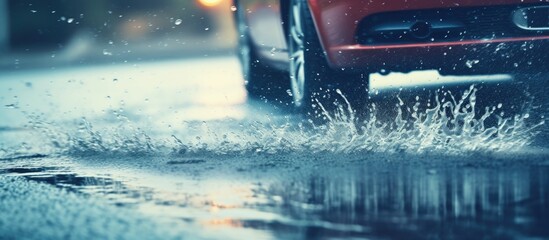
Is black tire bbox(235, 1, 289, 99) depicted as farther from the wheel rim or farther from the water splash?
the water splash

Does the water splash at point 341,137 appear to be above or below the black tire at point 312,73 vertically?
below

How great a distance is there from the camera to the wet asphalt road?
4.20 meters

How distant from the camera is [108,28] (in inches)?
1406

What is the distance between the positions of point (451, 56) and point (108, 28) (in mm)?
29884

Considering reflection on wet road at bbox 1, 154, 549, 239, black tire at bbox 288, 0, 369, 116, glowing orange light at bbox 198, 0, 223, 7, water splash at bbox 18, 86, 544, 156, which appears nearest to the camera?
reflection on wet road at bbox 1, 154, 549, 239

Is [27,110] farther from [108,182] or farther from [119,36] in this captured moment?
[119,36]

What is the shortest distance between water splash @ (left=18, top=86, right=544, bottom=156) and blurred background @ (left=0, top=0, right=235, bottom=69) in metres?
17.0

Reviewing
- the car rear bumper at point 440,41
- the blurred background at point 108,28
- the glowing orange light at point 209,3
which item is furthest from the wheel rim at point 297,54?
the glowing orange light at point 209,3

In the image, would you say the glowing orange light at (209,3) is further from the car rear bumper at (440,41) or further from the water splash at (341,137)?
the car rear bumper at (440,41)

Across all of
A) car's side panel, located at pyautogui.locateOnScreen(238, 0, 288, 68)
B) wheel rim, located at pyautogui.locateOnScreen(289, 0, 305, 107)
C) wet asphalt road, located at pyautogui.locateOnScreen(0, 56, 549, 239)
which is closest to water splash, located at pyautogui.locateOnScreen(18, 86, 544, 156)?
wet asphalt road, located at pyautogui.locateOnScreen(0, 56, 549, 239)

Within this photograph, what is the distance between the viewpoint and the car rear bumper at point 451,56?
635 cm

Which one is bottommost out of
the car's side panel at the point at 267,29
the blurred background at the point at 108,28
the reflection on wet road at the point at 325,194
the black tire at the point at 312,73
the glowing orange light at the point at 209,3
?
the reflection on wet road at the point at 325,194

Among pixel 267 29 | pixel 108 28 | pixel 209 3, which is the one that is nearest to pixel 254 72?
pixel 267 29

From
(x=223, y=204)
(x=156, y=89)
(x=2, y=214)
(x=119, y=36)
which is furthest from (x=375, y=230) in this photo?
(x=119, y=36)
